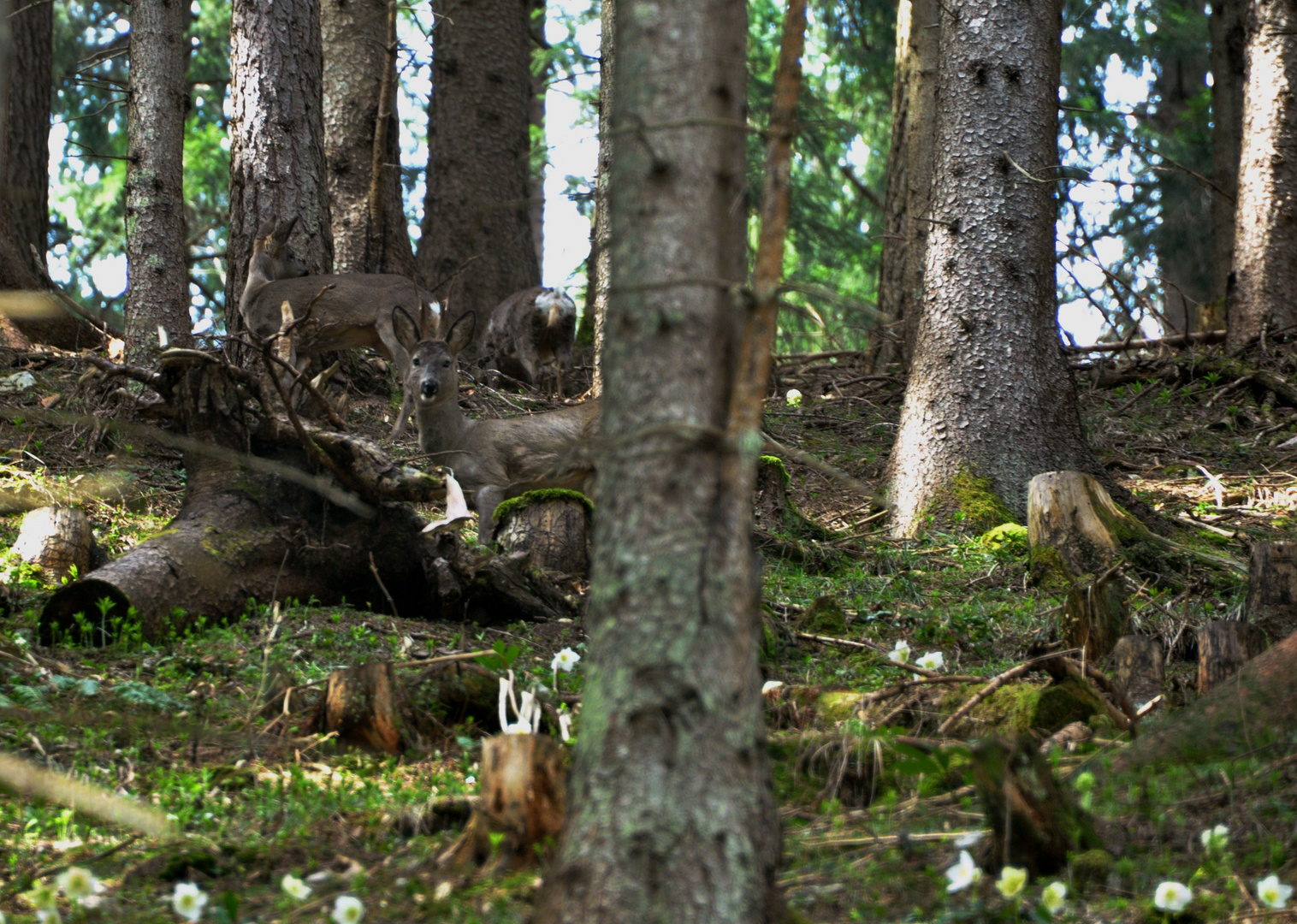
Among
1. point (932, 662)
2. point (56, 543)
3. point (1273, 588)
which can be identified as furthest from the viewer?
point (56, 543)

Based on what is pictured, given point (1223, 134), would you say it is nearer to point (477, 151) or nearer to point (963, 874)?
point (477, 151)

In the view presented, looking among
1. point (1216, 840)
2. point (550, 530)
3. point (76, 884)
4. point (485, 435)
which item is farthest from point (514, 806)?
point (485, 435)

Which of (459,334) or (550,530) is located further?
(459,334)

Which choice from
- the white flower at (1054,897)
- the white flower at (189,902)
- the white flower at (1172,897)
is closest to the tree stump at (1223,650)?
the white flower at (1172,897)

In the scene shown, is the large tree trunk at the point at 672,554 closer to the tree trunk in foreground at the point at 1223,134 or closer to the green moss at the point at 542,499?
the green moss at the point at 542,499

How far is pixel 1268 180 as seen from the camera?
37.7 ft

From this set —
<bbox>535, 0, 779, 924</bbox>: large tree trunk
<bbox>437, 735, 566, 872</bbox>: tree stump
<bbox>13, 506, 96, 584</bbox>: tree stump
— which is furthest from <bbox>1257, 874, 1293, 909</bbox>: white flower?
<bbox>13, 506, 96, 584</bbox>: tree stump

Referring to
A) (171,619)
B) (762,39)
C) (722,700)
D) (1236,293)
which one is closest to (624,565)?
(722,700)

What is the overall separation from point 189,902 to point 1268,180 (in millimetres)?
11563

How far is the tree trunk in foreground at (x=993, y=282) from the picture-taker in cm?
825

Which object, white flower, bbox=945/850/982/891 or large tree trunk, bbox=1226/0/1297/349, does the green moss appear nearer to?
white flower, bbox=945/850/982/891

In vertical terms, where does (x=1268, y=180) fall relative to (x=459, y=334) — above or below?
above

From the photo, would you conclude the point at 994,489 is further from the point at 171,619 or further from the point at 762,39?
the point at 762,39

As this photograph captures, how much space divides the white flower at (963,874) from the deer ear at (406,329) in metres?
7.93
